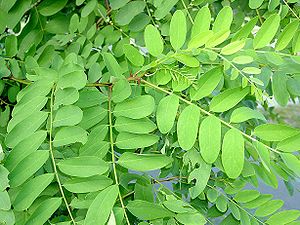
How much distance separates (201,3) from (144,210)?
0.38m

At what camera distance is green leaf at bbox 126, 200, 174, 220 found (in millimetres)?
465

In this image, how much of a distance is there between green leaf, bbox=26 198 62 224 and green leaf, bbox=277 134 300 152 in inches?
8.6

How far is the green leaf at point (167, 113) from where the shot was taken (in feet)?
1.57

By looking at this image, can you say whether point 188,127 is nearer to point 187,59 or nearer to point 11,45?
point 187,59

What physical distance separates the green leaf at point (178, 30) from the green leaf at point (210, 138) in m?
0.09

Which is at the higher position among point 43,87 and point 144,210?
point 43,87

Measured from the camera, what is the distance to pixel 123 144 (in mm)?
498

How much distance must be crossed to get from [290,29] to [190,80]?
0.45 ft

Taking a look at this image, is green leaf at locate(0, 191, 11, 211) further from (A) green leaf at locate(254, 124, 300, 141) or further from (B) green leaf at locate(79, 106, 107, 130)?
(A) green leaf at locate(254, 124, 300, 141)

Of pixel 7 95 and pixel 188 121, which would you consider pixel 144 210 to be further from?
pixel 7 95

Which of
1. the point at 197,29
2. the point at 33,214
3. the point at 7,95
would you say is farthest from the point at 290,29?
the point at 7,95

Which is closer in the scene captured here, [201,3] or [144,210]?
[144,210]

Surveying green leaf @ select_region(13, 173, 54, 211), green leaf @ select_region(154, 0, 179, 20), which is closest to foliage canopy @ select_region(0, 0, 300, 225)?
green leaf @ select_region(13, 173, 54, 211)

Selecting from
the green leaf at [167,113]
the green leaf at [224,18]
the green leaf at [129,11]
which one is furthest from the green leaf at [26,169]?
the green leaf at [129,11]
